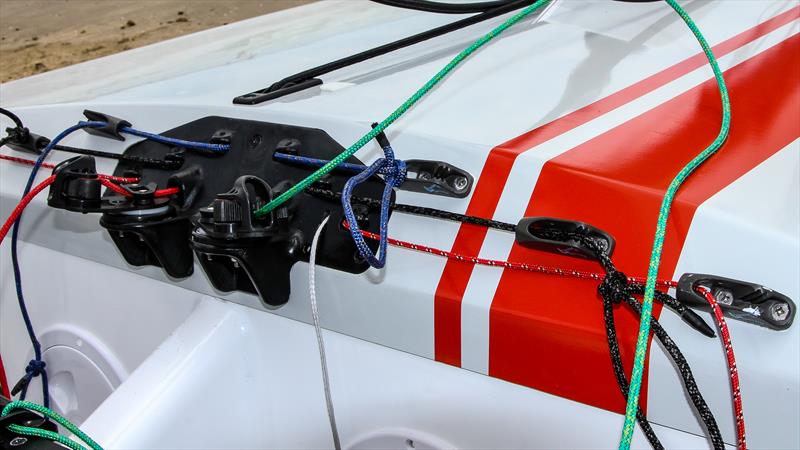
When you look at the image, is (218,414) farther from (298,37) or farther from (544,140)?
(298,37)

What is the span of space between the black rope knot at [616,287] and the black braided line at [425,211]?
14 cm

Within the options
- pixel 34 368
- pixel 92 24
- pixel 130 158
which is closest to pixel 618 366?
pixel 130 158

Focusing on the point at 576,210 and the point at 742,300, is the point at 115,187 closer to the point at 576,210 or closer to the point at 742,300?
the point at 576,210

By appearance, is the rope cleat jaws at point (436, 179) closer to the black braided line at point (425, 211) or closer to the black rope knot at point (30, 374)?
the black braided line at point (425, 211)

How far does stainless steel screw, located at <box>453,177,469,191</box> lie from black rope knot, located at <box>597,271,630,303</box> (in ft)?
0.74

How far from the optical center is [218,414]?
101 cm

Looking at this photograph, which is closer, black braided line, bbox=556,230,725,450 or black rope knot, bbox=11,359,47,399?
black braided line, bbox=556,230,725,450

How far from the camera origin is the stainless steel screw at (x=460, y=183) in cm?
91

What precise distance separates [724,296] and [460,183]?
1.12 feet

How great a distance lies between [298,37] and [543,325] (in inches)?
45.2

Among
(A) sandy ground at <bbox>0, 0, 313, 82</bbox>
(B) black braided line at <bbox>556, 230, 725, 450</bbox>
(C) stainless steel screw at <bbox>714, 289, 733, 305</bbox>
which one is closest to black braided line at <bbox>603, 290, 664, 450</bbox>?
(B) black braided line at <bbox>556, 230, 725, 450</bbox>

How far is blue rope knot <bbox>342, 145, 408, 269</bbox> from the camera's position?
33.7 inches

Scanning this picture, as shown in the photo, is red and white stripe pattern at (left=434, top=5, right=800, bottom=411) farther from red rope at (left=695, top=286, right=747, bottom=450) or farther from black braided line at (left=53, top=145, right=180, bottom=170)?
black braided line at (left=53, top=145, right=180, bottom=170)

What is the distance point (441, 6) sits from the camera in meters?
1.26
